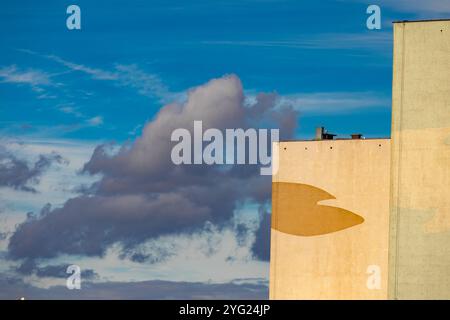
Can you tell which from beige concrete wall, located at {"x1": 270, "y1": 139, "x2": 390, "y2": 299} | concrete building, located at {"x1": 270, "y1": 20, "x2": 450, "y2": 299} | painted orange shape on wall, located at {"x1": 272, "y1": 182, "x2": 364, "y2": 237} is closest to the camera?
concrete building, located at {"x1": 270, "y1": 20, "x2": 450, "y2": 299}

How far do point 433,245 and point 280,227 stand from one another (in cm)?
1260

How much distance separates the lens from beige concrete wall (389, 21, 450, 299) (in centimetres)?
7762

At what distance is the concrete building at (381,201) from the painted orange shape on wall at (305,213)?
7cm

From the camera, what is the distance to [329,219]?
84.2 m

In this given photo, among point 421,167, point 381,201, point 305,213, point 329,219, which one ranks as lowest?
point 329,219

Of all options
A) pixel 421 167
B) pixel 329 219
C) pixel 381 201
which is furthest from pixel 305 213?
pixel 421 167

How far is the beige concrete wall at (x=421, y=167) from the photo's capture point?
7762cm

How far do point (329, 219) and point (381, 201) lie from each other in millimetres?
3825

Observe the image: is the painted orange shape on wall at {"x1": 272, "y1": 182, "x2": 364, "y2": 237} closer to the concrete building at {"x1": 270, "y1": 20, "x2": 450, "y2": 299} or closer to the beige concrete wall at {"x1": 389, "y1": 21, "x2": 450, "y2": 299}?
the concrete building at {"x1": 270, "y1": 20, "x2": 450, "y2": 299}

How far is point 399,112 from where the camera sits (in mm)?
79000

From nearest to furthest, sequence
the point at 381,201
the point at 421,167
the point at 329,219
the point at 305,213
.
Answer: the point at 421,167, the point at 381,201, the point at 329,219, the point at 305,213

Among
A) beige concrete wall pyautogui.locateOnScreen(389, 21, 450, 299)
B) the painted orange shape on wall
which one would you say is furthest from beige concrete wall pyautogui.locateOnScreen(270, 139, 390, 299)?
beige concrete wall pyautogui.locateOnScreen(389, 21, 450, 299)

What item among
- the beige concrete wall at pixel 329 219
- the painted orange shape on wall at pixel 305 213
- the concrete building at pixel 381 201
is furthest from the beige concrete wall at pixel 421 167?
the painted orange shape on wall at pixel 305 213

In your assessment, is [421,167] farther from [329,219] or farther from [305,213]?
[305,213]
